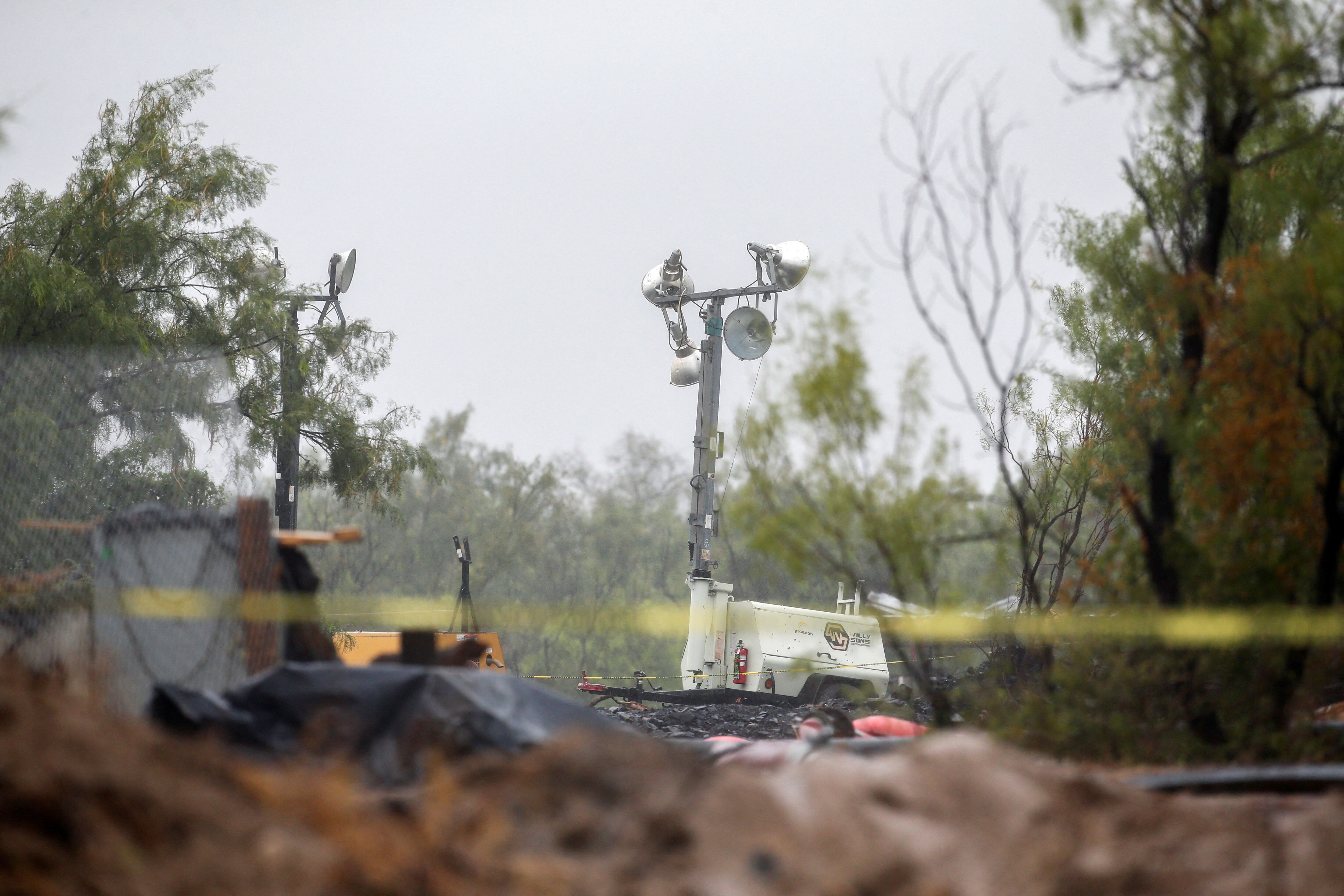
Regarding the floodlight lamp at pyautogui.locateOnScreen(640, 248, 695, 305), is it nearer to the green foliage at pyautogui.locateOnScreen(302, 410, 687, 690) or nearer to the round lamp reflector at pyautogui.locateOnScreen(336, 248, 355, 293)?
the round lamp reflector at pyautogui.locateOnScreen(336, 248, 355, 293)

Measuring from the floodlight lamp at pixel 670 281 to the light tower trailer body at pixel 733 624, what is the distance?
19 mm

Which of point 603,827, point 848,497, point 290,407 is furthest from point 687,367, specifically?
point 603,827

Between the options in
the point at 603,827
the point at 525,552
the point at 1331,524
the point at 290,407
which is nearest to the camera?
the point at 603,827

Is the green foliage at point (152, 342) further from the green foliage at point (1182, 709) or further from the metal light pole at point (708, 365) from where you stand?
the green foliage at point (1182, 709)

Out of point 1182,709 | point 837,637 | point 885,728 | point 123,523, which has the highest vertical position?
point 123,523

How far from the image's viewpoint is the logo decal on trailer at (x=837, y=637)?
67.2 ft

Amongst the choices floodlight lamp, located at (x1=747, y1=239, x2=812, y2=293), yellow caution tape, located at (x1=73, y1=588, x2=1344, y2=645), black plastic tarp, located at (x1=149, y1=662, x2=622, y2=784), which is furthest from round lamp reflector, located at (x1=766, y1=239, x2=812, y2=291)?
black plastic tarp, located at (x1=149, y1=662, x2=622, y2=784)

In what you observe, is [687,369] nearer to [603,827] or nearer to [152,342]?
[152,342]

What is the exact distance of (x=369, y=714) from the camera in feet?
16.0

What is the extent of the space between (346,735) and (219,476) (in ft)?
46.5

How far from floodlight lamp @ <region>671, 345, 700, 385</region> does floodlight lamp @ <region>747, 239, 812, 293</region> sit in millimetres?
1909

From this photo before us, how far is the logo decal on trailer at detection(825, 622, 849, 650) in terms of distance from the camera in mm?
20484

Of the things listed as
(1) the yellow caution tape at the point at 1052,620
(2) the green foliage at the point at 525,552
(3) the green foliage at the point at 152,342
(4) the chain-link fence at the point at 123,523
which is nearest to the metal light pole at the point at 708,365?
(3) the green foliage at the point at 152,342

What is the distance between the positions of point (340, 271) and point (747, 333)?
19.6 ft
